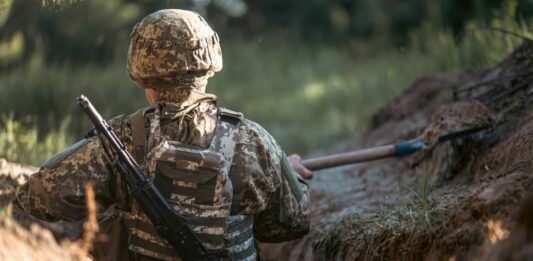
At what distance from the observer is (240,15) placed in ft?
52.3

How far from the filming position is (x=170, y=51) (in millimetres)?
3580

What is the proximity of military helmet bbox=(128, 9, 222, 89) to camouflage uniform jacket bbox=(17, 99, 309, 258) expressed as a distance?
0.38 feet

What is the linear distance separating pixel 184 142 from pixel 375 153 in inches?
72.2

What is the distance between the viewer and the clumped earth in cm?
307

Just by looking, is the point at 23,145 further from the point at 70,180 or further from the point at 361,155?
the point at 70,180

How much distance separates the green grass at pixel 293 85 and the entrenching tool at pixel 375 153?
1.81 m

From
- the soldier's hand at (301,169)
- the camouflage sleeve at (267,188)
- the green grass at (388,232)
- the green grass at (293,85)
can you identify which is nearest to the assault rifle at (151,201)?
the camouflage sleeve at (267,188)

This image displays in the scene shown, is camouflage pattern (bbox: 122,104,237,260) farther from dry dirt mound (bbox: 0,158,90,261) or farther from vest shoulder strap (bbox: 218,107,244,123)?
dry dirt mound (bbox: 0,158,90,261)

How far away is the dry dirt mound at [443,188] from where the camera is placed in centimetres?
312

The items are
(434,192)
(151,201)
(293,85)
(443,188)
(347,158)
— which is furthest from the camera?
(293,85)

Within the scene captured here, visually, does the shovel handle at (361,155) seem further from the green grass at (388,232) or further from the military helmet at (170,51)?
the military helmet at (170,51)

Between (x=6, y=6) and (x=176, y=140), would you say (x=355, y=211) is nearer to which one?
(x=176, y=140)

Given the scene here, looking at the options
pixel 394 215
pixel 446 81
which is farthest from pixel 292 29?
pixel 394 215

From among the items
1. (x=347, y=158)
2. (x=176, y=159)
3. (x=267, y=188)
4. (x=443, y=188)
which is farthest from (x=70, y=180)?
(x=443, y=188)
